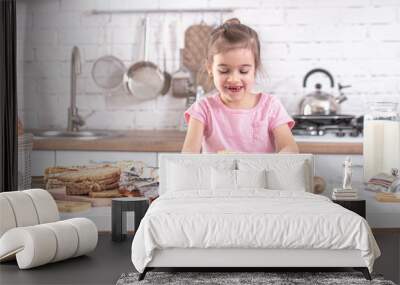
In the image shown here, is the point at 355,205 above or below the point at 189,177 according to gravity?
below

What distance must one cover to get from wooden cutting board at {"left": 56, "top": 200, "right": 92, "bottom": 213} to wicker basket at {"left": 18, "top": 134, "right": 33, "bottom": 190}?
39cm

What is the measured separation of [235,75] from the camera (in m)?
6.74

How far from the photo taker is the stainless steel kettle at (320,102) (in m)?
7.11

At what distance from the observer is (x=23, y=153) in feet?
23.2

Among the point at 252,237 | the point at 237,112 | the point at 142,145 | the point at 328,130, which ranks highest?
the point at 237,112

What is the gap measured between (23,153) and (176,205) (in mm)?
2555

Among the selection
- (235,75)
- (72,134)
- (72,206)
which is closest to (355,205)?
(235,75)

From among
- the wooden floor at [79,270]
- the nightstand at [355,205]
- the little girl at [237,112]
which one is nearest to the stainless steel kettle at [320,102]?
the little girl at [237,112]

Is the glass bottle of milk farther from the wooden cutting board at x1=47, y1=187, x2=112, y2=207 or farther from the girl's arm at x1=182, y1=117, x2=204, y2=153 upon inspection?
the wooden cutting board at x1=47, y1=187, x2=112, y2=207

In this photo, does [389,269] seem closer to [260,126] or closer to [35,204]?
[260,126]

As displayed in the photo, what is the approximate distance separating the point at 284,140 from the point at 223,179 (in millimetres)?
993

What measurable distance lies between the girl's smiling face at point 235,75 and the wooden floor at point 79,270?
1.63 meters

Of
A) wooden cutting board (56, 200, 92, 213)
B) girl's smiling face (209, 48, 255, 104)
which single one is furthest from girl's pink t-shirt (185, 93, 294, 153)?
wooden cutting board (56, 200, 92, 213)

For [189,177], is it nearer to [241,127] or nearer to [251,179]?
[251,179]
